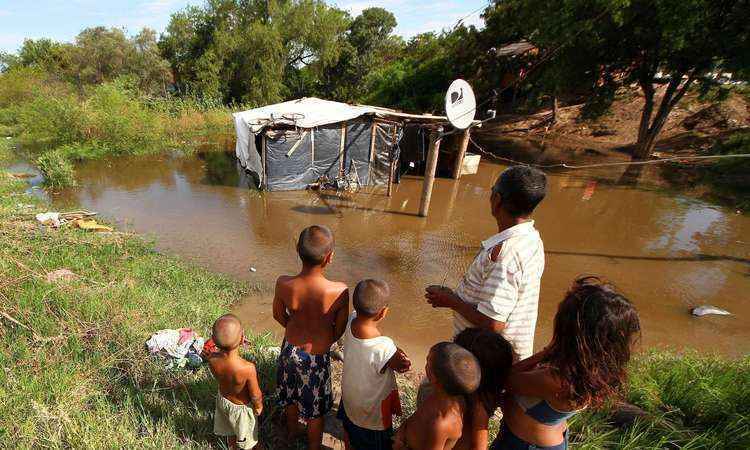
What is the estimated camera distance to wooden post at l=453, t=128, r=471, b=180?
11.2 m

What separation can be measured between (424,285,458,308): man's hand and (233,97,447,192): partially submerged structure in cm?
806

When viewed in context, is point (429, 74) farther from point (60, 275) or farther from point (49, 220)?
point (60, 275)

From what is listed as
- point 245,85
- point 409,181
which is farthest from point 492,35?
point 245,85

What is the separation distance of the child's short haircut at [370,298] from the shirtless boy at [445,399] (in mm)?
418

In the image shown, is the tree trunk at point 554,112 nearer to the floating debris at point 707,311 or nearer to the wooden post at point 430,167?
the wooden post at point 430,167

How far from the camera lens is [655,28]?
10734 mm

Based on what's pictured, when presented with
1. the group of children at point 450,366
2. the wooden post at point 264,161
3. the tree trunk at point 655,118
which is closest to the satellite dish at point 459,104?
the wooden post at point 264,161

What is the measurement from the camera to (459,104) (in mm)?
7352

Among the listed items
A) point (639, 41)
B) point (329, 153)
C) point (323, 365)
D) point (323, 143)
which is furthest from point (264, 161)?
point (639, 41)

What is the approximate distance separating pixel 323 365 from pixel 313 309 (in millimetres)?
353

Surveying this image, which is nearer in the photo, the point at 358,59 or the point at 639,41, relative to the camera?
the point at 639,41

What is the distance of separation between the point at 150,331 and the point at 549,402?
3222 mm

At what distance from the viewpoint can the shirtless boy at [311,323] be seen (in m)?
2.12

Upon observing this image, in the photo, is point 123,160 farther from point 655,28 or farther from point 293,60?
point 655,28
